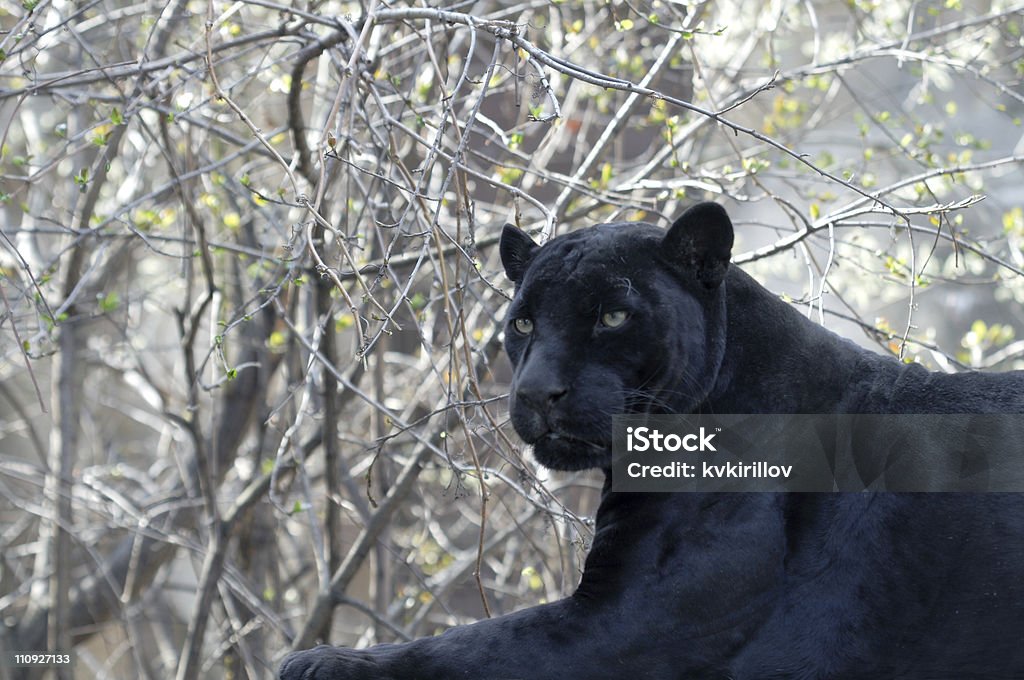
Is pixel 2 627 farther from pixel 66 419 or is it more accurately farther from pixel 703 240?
pixel 703 240

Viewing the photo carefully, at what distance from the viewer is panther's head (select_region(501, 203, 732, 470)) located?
7.18ft

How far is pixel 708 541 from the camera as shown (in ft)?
7.11

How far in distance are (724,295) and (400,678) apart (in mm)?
1139

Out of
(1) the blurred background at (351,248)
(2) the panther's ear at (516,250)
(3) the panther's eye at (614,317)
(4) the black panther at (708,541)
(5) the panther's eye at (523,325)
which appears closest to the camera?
(4) the black panther at (708,541)

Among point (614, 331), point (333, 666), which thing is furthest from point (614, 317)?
point (333, 666)

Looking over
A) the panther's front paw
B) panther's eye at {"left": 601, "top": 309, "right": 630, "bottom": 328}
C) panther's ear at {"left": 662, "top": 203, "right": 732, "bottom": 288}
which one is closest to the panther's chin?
panther's eye at {"left": 601, "top": 309, "right": 630, "bottom": 328}

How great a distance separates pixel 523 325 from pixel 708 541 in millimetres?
648

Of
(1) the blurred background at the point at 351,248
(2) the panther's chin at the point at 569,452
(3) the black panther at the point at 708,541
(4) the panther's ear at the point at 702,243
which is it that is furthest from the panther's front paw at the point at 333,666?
(4) the panther's ear at the point at 702,243

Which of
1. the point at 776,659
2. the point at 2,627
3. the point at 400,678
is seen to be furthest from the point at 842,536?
the point at 2,627

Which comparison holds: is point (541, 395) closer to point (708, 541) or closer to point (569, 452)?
point (569, 452)

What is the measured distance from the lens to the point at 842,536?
220 centimetres

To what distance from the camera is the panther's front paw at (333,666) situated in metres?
2.13

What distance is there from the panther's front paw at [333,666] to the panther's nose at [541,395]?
652mm

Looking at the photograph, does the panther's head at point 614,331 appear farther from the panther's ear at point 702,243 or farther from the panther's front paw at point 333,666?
the panther's front paw at point 333,666
